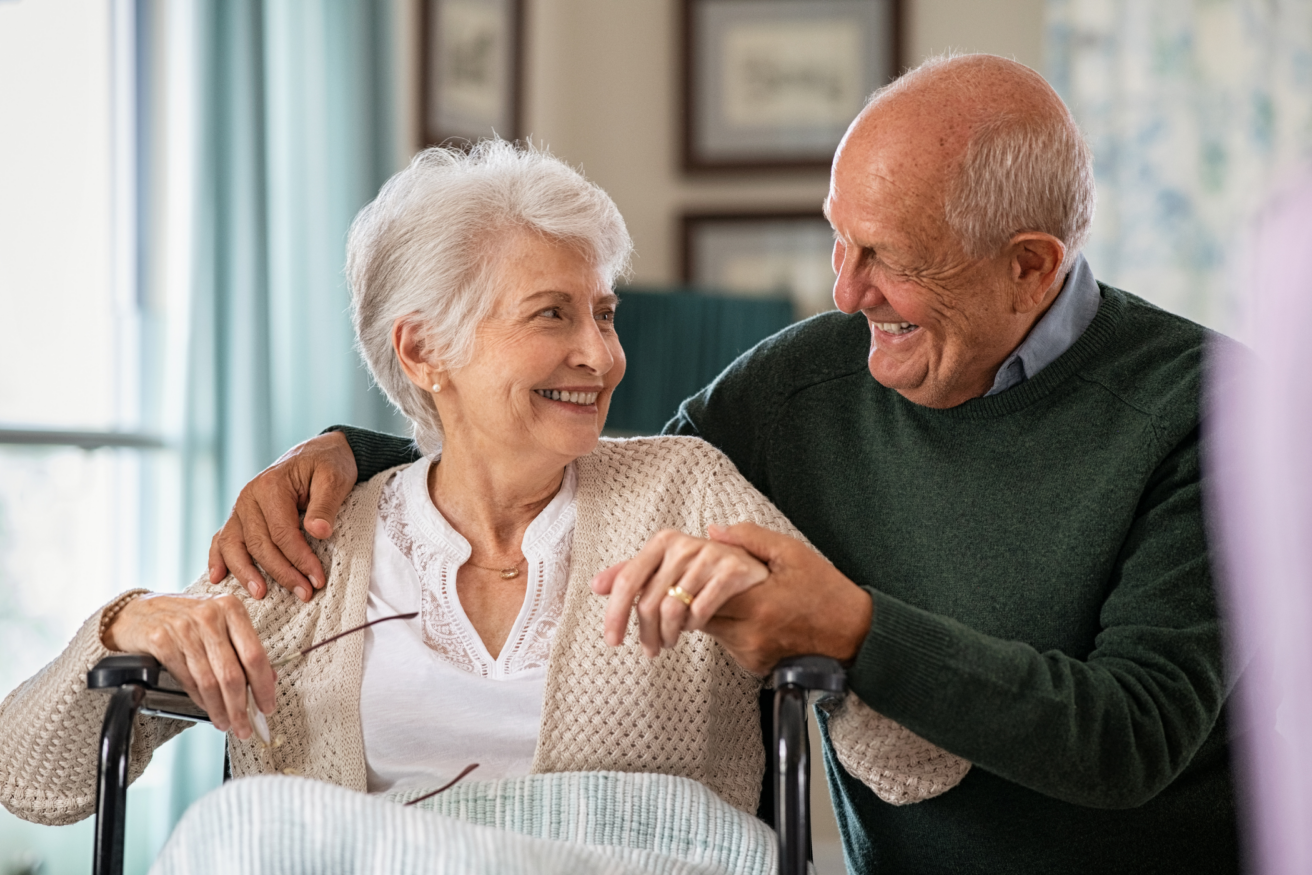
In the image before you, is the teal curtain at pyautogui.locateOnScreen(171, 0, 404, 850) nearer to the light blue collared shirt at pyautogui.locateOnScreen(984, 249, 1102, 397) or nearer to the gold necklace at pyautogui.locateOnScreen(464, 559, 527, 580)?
the gold necklace at pyautogui.locateOnScreen(464, 559, 527, 580)

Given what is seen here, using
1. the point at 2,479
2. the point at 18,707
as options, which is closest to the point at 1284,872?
the point at 18,707

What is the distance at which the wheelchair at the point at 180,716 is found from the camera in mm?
1219

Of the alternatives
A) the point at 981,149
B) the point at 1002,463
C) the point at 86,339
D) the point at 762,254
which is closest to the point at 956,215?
the point at 981,149

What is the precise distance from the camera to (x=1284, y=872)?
721 millimetres

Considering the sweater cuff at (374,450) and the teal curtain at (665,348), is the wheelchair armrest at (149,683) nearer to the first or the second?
the sweater cuff at (374,450)

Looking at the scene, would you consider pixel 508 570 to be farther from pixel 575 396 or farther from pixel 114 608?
pixel 114 608

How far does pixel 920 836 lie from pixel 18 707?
3.65 feet

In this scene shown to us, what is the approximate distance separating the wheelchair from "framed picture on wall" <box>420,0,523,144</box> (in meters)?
2.14

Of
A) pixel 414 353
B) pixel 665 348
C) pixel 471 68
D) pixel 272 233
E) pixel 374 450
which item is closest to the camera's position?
pixel 414 353

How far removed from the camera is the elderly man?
155cm

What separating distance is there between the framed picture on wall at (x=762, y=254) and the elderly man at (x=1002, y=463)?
2172 mm

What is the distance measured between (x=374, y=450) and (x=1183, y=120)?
9.34 ft

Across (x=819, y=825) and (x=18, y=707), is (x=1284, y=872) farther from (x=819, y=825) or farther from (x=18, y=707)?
(x=819, y=825)

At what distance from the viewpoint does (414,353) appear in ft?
5.56
